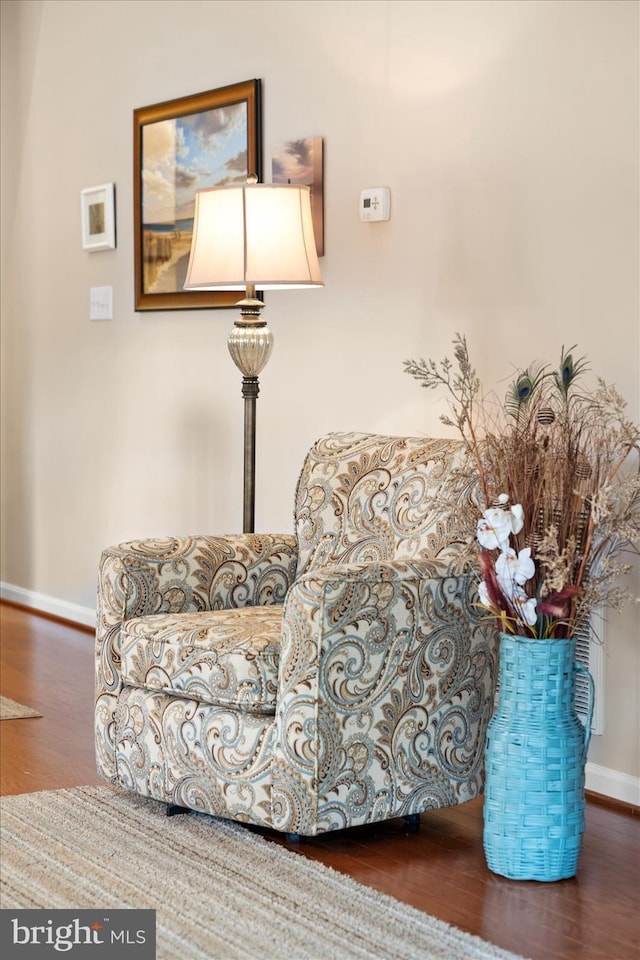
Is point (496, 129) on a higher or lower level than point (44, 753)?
higher

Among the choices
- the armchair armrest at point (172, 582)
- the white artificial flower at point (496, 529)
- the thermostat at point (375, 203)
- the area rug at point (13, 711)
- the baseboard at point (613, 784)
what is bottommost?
the area rug at point (13, 711)

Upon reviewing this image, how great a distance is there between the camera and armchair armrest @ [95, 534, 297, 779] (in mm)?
2877

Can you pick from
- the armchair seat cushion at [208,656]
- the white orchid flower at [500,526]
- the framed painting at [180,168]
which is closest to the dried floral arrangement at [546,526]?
the white orchid flower at [500,526]

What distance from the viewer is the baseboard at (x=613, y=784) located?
2982 millimetres

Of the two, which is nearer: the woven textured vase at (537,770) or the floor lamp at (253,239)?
the woven textured vase at (537,770)

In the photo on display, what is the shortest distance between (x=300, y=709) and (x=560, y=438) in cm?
76

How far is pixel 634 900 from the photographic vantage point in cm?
239

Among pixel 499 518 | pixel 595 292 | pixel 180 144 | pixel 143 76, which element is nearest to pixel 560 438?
pixel 499 518

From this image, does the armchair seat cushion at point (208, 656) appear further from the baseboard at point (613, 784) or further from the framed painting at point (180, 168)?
the framed painting at point (180, 168)

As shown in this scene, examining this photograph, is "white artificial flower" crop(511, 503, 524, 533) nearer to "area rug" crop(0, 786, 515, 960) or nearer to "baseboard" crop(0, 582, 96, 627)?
"area rug" crop(0, 786, 515, 960)

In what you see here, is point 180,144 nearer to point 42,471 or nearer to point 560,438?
point 42,471

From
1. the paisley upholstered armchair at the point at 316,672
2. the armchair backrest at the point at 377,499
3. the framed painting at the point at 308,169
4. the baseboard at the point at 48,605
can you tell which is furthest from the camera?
the baseboard at the point at 48,605

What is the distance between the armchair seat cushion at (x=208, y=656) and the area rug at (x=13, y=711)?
3.34 feet

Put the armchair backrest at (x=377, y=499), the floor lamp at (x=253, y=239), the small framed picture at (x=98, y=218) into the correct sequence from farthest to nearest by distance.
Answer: the small framed picture at (x=98, y=218)
the floor lamp at (x=253, y=239)
the armchair backrest at (x=377, y=499)
